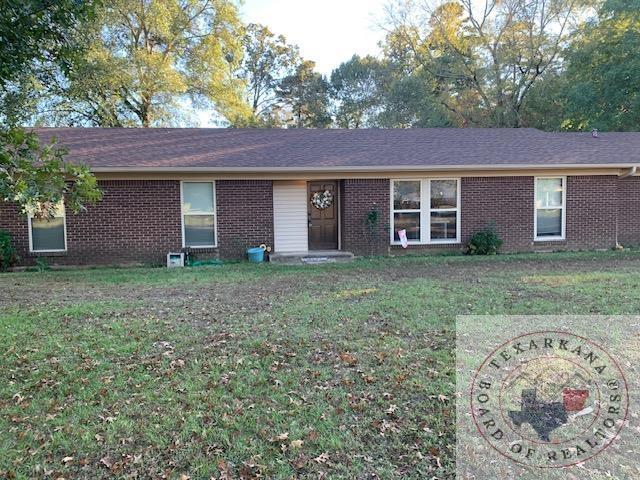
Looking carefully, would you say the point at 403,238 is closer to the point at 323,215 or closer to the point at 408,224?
the point at 408,224

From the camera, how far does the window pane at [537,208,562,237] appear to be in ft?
43.0

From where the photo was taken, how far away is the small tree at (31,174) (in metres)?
3.34

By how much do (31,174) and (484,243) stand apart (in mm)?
11175

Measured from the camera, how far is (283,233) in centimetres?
1273

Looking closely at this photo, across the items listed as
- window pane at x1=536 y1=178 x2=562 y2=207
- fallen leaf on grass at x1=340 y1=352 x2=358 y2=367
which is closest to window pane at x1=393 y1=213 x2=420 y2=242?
window pane at x1=536 y1=178 x2=562 y2=207

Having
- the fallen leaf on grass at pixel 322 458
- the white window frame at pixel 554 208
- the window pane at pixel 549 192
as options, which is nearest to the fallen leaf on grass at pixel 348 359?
the fallen leaf on grass at pixel 322 458

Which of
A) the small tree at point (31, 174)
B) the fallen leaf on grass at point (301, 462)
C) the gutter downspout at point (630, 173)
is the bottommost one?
the fallen leaf on grass at point (301, 462)

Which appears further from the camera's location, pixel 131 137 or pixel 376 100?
pixel 376 100

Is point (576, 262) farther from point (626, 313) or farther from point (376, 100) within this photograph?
point (376, 100)

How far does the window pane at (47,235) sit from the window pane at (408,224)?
8.38 meters

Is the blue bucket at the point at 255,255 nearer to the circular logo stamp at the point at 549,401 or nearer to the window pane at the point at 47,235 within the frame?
the window pane at the point at 47,235

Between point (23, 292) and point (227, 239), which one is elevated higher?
point (227, 239)

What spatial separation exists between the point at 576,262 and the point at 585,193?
306cm

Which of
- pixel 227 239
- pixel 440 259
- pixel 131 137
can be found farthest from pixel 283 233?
pixel 131 137
